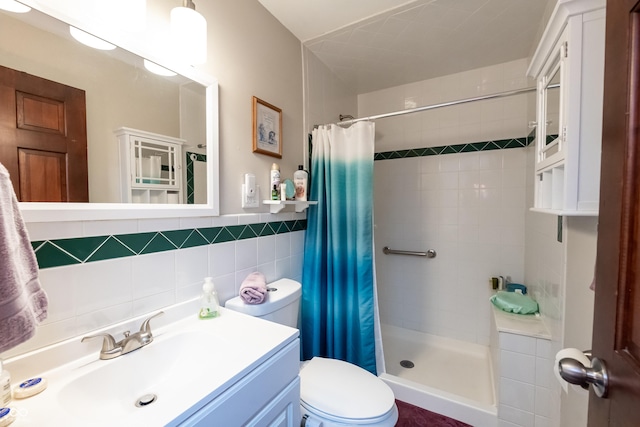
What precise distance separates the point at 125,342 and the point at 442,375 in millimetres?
2037

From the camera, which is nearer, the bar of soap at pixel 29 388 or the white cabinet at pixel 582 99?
the bar of soap at pixel 29 388

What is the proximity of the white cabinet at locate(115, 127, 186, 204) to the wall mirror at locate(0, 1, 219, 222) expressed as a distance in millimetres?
16

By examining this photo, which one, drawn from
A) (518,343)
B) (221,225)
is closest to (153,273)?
(221,225)

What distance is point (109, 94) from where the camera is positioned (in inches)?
34.9

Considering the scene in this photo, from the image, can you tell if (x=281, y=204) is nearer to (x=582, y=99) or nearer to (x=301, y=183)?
(x=301, y=183)

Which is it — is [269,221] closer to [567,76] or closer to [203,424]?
[203,424]

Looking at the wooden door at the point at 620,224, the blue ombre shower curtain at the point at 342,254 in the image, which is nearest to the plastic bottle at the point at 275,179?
the blue ombre shower curtain at the point at 342,254

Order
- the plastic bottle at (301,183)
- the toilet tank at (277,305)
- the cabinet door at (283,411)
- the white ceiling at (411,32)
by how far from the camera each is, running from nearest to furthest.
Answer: the cabinet door at (283,411) → the toilet tank at (277,305) → the white ceiling at (411,32) → the plastic bottle at (301,183)

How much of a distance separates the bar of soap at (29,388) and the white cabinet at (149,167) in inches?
20.6

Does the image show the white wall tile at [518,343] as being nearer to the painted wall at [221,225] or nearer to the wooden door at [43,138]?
the painted wall at [221,225]

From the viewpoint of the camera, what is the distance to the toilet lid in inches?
41.7

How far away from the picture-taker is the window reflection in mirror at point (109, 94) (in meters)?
0.73

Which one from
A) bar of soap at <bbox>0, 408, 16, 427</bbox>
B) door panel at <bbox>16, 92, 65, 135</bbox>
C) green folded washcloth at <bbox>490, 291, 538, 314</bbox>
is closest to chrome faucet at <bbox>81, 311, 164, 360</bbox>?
bar of soap at <bbox>0, 408, 16, 427</bbox>

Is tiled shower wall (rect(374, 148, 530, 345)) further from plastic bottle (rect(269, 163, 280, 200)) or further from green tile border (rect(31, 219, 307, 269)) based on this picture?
green tile border (rect(31, 219, 307, 269))
